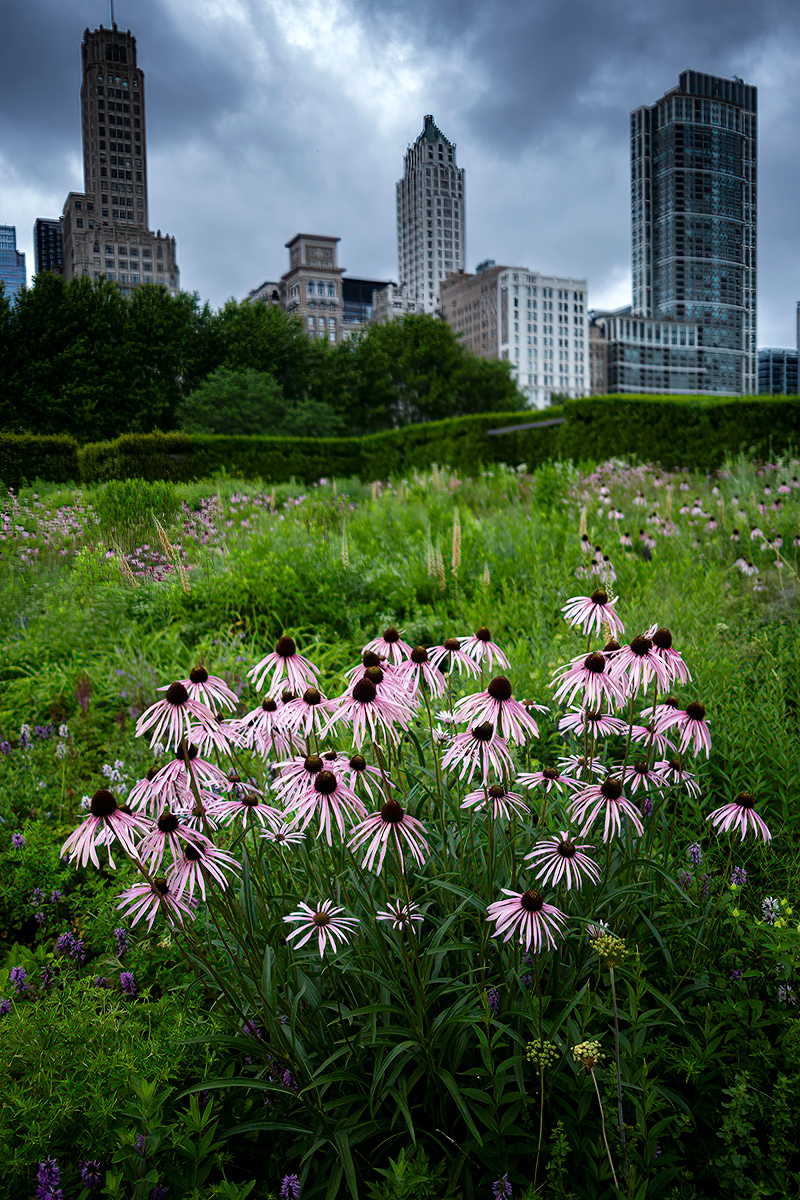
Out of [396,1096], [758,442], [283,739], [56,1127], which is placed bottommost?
[56,1127]

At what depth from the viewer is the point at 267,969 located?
1.19m

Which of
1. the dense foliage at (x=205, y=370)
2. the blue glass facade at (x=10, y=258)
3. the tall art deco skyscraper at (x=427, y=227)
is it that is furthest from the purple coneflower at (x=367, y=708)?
the tall art deco skyscraper at (x=427, y=227)

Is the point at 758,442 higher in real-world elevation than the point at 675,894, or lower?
higher

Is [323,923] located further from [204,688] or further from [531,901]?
[204,688]

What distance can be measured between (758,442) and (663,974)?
32.6 feet

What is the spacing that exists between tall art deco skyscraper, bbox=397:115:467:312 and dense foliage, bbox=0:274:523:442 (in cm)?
1946

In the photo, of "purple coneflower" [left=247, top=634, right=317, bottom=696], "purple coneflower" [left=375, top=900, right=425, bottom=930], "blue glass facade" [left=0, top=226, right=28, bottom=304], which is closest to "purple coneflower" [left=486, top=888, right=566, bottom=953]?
"purple coneflower" [left=375, top=900, right=425, bottom=930]

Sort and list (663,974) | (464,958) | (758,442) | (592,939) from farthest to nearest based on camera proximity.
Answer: (758,442), (663,974), (464,958), (592,939)

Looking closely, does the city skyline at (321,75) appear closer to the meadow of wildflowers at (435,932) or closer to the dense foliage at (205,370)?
the dense foliage at (205,370)

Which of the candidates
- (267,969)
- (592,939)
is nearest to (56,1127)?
(267,969)

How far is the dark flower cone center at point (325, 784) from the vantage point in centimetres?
110

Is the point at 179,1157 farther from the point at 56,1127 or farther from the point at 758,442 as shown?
the point at 758,442

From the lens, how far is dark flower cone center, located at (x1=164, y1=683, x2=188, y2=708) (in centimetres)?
112

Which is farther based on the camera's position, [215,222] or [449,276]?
[449,276]
